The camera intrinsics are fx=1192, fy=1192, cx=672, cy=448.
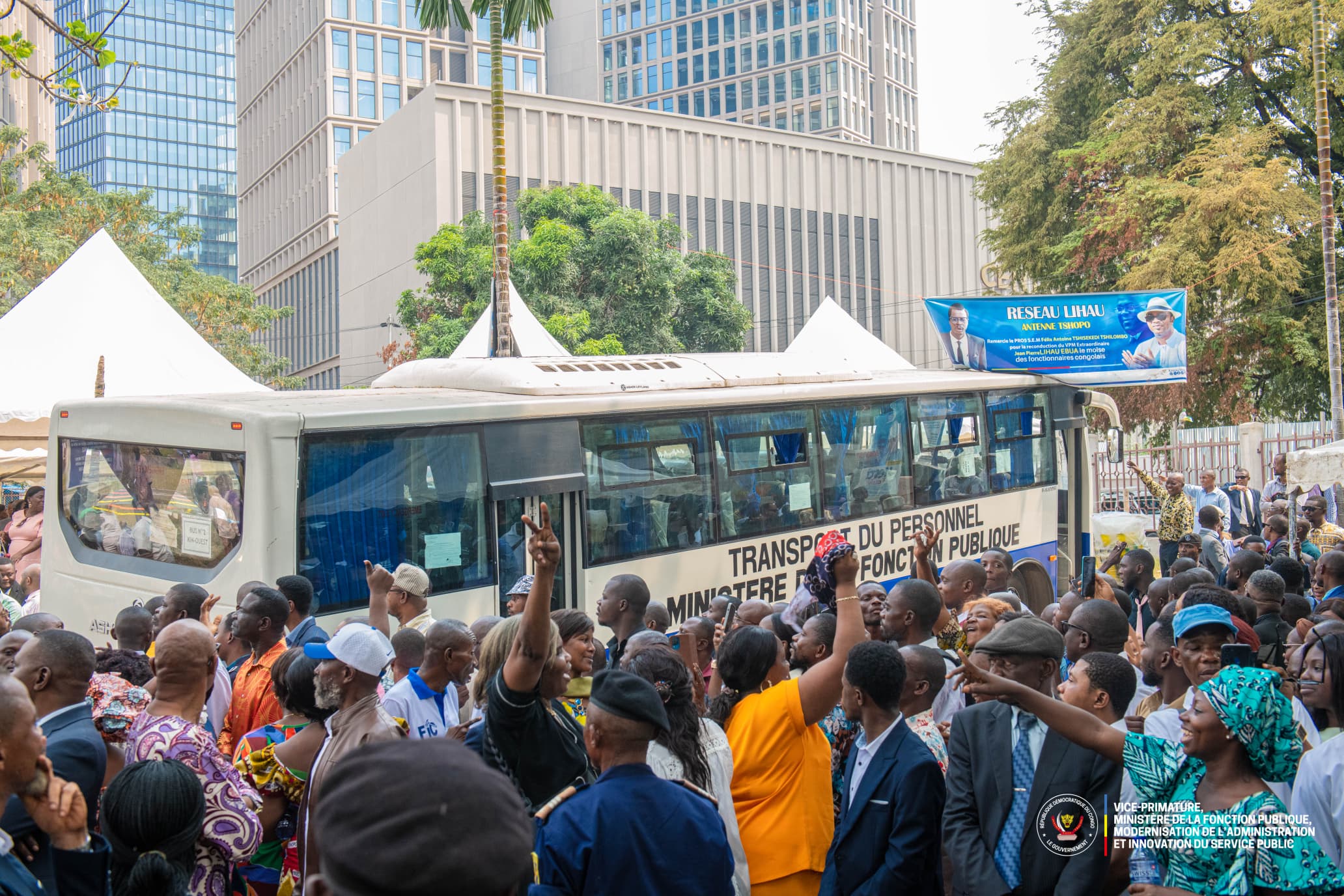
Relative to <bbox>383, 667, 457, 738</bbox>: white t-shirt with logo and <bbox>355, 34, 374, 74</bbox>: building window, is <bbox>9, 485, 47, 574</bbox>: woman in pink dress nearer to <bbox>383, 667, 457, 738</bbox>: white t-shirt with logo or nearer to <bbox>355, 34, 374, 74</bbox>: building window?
<bbox>383, 667, 457, 738</bbox>: white t-shirt with logo

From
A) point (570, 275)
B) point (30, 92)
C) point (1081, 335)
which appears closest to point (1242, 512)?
point (1081, 335)

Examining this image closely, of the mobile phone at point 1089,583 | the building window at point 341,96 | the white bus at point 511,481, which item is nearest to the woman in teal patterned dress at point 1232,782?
the mobile phone at point 1089,583

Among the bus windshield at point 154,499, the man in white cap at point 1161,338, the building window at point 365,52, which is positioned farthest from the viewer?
the building window at point 365,52

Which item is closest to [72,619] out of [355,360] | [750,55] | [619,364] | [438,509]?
[438,509]

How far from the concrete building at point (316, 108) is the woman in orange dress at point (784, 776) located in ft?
197

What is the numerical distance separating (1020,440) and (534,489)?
22.8ft

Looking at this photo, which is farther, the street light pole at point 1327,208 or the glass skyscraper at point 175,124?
the glass skyscraper at point 175,124

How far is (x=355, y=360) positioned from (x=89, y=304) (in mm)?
40895

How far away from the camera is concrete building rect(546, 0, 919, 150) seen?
90062 mm

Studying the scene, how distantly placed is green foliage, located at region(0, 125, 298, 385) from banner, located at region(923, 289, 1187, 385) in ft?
61.7

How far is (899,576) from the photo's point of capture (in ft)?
39.2

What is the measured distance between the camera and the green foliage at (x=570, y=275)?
3281 cm

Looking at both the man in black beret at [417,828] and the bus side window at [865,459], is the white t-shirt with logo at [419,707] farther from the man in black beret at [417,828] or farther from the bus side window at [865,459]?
the bus side window at [865,459]

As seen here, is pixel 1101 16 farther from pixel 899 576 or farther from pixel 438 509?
pixel 438 509
